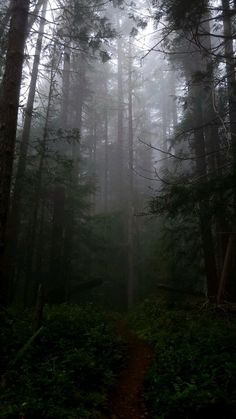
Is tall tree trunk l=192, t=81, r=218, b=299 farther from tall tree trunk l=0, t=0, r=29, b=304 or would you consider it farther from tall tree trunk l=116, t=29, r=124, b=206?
tall tree trunk l=116, t=29, r=124, b=206

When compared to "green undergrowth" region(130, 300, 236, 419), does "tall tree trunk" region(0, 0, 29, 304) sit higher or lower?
higher

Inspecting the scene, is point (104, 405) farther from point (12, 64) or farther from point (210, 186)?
point (12, 64)

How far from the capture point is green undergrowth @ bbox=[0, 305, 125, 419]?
559 cm

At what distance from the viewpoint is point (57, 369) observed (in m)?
7.03

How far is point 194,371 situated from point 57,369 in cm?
262

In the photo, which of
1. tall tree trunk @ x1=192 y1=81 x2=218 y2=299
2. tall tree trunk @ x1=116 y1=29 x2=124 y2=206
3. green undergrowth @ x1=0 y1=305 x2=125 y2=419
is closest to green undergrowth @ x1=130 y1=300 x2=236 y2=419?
green undergrowth @ x1=0 y1=305 x2=125 y2=419

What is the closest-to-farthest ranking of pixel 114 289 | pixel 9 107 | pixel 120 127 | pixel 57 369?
pixel 57 369
pixel 9 107
pixel 114 289
pixel 120 127

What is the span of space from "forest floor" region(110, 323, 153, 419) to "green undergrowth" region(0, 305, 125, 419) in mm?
224

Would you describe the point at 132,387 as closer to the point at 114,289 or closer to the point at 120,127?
the point at 114,289

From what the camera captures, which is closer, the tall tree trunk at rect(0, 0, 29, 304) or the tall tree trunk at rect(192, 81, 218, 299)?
the tall tree trunk at rect(0, 0, 29, 304)

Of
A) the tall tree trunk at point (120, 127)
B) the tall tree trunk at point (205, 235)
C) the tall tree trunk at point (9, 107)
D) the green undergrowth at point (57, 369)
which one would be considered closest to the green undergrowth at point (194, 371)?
the green undergrowth at point (57, 369)

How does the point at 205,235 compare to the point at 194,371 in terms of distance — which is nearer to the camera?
the point at 194,371

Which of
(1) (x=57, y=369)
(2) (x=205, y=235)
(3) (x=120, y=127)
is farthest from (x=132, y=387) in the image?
(3) (x=120, y=127)

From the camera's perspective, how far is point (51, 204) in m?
19.5
